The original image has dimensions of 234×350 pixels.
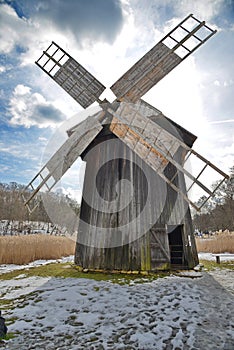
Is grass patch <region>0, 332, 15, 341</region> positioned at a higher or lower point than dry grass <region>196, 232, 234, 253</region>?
lower

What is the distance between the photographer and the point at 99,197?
815cm

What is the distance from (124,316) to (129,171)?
5.04 meters

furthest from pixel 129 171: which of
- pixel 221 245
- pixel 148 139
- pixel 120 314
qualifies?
pixel 221 245

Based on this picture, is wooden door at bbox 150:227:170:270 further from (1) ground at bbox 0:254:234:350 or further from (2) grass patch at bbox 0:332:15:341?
(2) grass patch at bbox 0:332:15:341

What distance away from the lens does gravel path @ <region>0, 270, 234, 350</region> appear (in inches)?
110

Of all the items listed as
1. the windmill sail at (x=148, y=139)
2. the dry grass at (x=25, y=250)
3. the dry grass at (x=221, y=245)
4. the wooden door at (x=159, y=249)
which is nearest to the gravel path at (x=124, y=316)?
the wooden door at (x=159, y=249)

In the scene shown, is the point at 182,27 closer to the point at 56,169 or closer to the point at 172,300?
the point at 56,169

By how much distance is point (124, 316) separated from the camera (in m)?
3.63

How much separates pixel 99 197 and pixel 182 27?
706cm

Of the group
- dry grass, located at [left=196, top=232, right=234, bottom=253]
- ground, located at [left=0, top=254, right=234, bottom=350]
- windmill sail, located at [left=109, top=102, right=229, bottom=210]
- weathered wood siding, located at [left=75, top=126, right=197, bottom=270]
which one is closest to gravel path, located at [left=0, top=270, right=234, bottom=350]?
ground, located at [left=0, top=254, right=234, bottom=350]

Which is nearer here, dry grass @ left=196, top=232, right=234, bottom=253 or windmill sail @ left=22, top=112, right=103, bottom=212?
windmill sail @ left=22, top=112, right=103, bottom=212

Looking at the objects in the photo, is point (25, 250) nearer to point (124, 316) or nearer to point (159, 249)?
point (159, 249)

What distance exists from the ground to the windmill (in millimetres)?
1444

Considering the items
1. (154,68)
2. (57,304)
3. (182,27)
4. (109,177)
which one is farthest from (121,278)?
(182,27)
